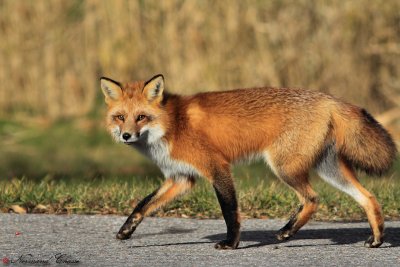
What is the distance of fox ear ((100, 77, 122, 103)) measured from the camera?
7.38 meters

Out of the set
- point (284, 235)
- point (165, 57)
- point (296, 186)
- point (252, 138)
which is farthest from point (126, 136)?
point (165, 57)

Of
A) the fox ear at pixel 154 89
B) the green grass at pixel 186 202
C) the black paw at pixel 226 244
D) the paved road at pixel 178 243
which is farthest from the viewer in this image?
the green grass at pixel 186 202

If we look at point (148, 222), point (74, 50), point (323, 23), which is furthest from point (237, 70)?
point (148, 222)

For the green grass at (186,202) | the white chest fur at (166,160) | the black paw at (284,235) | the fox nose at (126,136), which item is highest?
the fox nose at (126,136)

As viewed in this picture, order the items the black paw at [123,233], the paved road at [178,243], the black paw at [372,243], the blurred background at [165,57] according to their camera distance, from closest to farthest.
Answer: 1. the paved road at [178,243]
2. the black paw at [372,243]
3. the black paw at [123,233]
4. the blurred background at [165,57]

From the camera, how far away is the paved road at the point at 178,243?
6.29 metres

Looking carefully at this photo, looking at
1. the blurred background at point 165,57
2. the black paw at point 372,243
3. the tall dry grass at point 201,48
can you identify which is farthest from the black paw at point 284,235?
the tall dry grass at point 201,48

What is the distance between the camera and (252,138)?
732 centimetres

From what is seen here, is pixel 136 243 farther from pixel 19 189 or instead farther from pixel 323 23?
pixel 323 23

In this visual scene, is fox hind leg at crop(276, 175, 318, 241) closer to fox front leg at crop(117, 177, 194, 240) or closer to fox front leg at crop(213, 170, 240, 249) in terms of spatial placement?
fox front leg at crop(213, 170, 240, 249)

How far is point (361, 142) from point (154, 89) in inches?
71.3

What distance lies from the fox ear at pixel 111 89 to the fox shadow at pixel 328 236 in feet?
4.72

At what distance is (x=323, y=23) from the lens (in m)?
14.1

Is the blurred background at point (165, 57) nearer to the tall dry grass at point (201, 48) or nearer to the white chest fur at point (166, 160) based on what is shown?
the tall dry grass at point (201, 48)
